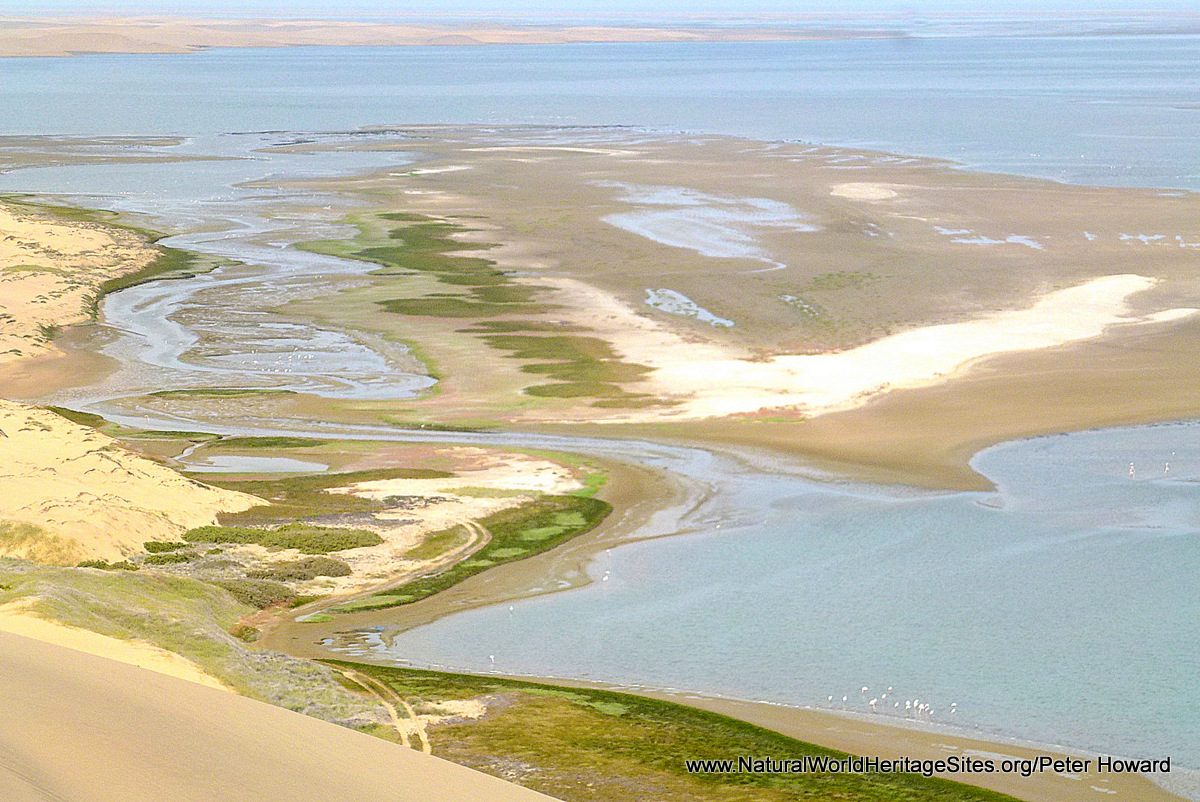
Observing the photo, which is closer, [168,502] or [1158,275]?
[168,502]

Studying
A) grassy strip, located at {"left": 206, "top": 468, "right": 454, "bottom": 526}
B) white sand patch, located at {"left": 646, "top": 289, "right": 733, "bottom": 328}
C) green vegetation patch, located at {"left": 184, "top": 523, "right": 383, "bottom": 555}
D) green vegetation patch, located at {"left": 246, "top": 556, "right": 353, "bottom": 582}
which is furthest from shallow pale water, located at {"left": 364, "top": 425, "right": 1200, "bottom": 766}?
white sand patch, located at {"left": 646, "top": 289, "right": 733, "bottom": 328}

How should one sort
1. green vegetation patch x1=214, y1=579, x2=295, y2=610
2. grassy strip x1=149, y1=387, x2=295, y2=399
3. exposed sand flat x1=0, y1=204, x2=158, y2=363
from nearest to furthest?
green vegetation patch x1=214, y1=579, x2=295, y2=610
grassy strip x1=149, y1=387, x2=295, y2=399
exposed sand flat x1=0, y1=204, x2=158, y2=363

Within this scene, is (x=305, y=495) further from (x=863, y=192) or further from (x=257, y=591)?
(x=863, y=192)

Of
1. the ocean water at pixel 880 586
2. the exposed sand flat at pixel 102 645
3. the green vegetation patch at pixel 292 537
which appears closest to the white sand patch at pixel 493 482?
the green vegetation patch at pixel 292 537

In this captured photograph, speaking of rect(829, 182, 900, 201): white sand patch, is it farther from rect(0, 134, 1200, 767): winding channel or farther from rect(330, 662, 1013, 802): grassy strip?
rect(330, 662, 1013, 802): grassy strip

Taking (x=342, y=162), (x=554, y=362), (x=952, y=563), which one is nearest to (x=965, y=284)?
(x=554, y=362)

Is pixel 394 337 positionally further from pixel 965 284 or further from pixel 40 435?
pixel 965 284
